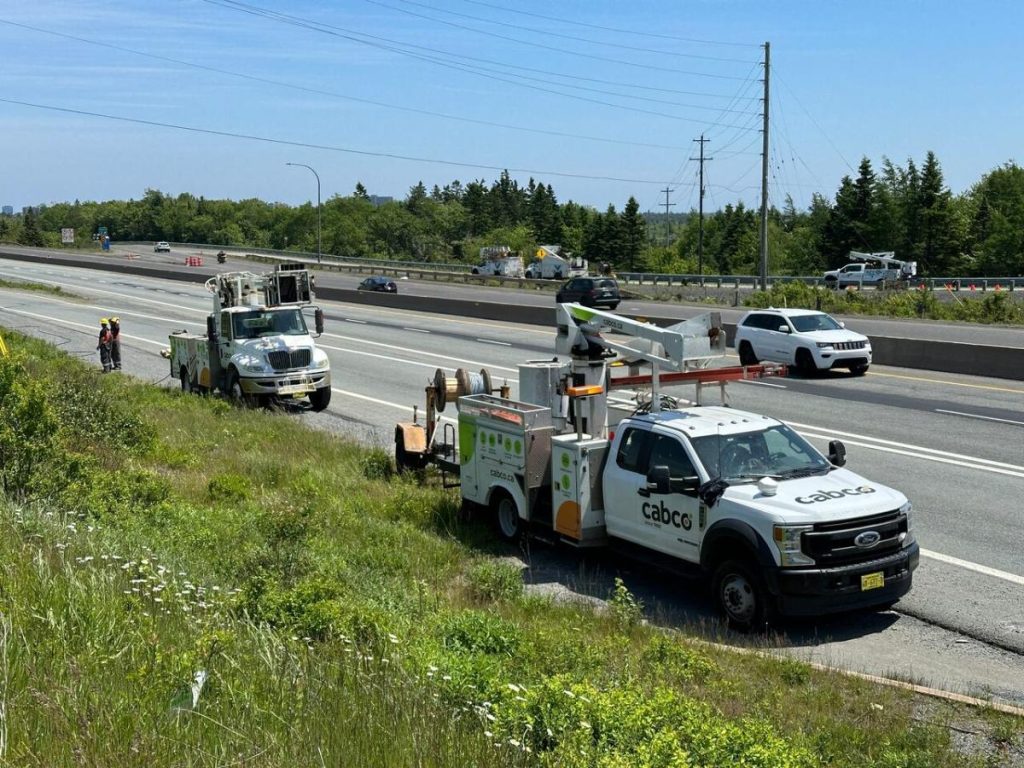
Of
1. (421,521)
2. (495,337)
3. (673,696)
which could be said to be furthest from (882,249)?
(673,696)

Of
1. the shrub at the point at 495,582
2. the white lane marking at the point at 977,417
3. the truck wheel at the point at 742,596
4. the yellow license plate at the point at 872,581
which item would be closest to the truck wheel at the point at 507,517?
the shrub at the point at 495,582

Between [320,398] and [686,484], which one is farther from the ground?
[686,484]

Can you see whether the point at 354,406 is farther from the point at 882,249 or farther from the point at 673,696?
the point at 882,249

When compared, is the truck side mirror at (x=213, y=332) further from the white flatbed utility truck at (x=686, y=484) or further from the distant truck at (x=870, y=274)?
the distant truck at (x=870, y=274)

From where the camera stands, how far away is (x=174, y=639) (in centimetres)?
709

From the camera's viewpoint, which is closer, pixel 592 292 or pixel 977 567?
pixel 977 567

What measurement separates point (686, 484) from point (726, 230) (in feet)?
430

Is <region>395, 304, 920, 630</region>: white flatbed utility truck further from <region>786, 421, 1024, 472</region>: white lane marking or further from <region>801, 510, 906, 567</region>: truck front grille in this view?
<region>786, 421, 1024, 472</region>: white lane marking

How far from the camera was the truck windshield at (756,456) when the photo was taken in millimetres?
11000

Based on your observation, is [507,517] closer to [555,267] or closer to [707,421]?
[707,421]

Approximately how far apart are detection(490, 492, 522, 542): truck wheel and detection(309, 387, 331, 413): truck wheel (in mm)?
11663

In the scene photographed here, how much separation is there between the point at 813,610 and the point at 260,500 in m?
7.61

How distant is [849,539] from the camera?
10.0 metres

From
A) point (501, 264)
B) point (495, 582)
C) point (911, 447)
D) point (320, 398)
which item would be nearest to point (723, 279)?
point (501, 264)
